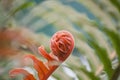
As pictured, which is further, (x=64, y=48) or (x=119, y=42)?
(x=119, y=42)

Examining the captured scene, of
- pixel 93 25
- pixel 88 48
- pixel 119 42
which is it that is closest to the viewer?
pixel 119 42

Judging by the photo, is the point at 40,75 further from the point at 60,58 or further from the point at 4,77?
the point at 4,77

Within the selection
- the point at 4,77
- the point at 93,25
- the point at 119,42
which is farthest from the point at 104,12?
the point at 4,77

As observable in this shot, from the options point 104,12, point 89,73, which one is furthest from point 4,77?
point 104,12

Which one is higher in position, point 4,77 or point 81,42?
point 81,42

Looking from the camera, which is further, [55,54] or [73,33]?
[73,33]

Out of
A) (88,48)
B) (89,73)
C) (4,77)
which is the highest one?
(88,48)

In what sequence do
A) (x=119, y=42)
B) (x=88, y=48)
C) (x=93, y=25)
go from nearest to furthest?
(x=119, y=42), (x=93, y=25), (x=88, y=48)

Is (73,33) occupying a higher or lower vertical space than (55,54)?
higher
